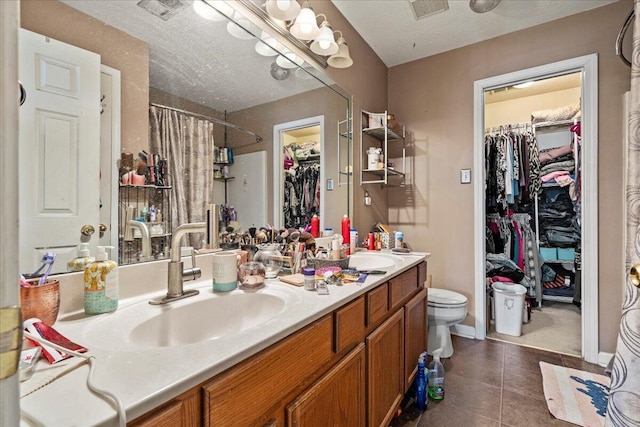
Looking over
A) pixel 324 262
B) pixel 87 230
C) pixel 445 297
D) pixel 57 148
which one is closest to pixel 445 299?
pixel 445 297

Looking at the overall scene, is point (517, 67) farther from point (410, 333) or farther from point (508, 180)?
point (410, 333)

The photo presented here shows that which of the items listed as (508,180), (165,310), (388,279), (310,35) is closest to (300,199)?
(388,279)

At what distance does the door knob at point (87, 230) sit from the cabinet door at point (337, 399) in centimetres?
75

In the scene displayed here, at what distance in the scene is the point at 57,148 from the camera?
77 cm

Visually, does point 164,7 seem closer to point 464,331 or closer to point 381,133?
point 381,133

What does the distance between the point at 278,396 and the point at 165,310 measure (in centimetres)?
41

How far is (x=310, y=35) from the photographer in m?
1.57

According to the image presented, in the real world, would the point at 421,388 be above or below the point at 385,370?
below

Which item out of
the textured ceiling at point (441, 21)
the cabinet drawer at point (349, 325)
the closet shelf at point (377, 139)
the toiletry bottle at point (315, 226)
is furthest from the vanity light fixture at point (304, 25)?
the cabinet drawer at point (349, 325)

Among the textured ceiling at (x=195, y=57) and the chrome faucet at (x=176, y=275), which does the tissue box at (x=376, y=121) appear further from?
the chrome faucet at (x=176, y=275)

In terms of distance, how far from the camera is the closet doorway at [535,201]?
2471 mm

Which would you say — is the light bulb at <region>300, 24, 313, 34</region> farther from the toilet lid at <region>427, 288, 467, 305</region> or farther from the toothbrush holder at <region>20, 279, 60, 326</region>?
the toilet lid at <region>427, 288, 467, 305</region>

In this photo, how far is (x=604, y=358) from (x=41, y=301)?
3.03m

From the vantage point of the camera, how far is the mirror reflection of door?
1611mm
